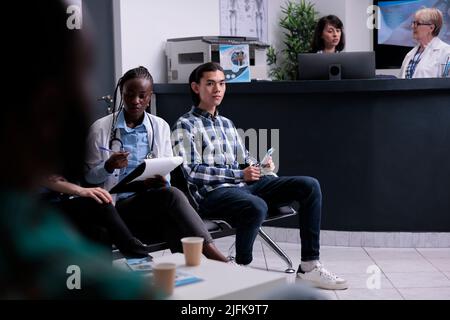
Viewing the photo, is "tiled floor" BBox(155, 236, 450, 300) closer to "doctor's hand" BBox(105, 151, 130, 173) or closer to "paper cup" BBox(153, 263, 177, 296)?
"doctor's hand" BBox(105, 151, 130, 173)

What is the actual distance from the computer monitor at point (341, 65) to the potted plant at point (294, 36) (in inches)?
95.3

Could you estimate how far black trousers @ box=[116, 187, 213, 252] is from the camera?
253 centimetres

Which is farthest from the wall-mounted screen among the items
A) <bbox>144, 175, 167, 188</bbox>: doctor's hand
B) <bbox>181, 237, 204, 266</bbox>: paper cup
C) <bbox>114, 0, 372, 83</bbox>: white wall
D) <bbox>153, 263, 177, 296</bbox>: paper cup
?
<bbox>153, 263, 177, 296</bbox>: paper cup

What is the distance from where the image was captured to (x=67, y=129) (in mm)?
426

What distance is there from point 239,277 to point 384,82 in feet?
8.04

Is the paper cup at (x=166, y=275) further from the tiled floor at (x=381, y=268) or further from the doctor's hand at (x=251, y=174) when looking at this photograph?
the doctor's hand at (x=251, y=174)

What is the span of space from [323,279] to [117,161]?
118 cm

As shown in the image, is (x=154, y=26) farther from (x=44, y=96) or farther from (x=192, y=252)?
(x=44, y=96)

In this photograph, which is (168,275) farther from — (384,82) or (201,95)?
(384,82)

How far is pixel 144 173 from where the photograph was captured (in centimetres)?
256

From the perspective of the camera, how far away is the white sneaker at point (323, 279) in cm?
305

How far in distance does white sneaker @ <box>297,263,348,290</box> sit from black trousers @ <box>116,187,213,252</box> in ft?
2.66

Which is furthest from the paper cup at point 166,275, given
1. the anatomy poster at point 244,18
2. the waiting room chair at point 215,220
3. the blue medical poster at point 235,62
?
the anatomy poster at point 244,18
